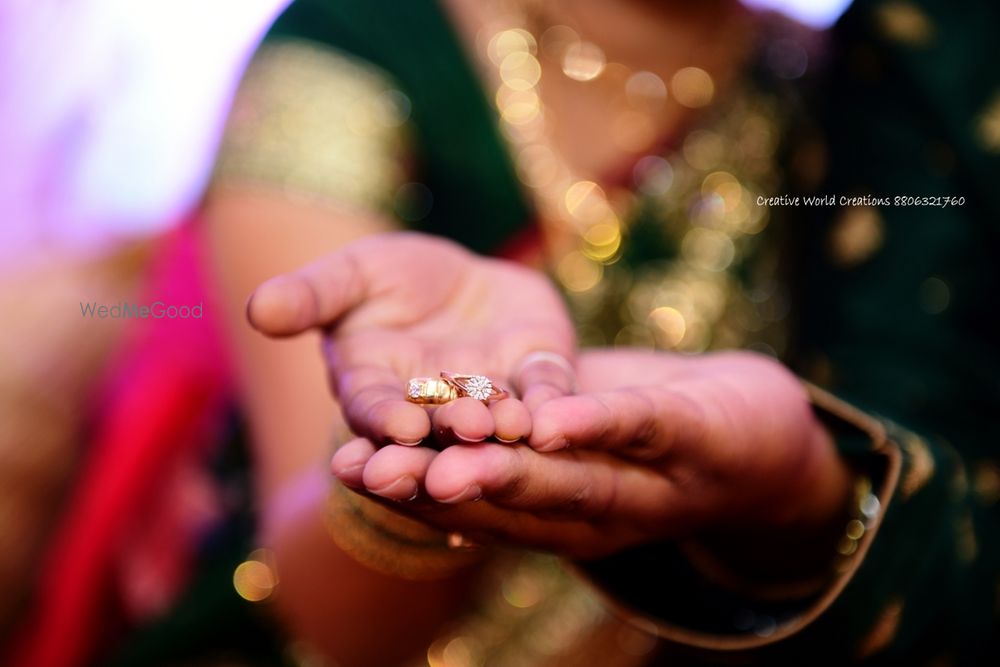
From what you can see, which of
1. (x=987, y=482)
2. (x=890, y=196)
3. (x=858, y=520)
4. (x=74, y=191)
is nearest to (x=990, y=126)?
(x=890, y=196)

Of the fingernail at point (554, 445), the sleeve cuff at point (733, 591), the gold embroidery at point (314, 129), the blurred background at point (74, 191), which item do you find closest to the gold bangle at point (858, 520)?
the sleeve cuff at point (733, 591)

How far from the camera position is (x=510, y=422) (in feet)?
0.95

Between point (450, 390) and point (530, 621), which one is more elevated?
point (450, 390)

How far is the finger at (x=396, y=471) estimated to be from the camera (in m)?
0.28

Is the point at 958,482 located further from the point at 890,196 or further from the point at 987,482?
the point at 890,196

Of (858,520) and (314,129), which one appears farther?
(314,129)

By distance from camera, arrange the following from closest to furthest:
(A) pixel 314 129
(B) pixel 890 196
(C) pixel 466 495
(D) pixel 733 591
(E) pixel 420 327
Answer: (C) pixel 466 495
(E) pixel 420 327
(D) pixel 733 591
(A) pixel 314 129
(B) pixel 890 196

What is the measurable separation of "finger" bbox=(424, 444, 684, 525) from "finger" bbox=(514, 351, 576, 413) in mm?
Result: 22

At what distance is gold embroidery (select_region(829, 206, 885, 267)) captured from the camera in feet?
2.38

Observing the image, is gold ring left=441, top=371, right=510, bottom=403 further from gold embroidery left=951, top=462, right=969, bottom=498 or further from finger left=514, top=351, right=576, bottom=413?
gold embroidery left=951, top=462, right=969, bottom=498

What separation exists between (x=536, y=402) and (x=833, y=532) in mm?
273

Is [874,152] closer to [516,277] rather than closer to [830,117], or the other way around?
[830,117]

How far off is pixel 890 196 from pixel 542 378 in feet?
1.69

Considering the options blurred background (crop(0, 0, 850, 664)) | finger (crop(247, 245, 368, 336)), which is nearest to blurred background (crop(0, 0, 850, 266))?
blurred background (crop(0, 0, 850, 664))
